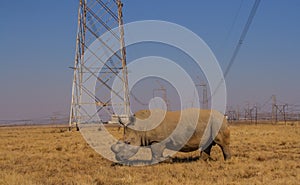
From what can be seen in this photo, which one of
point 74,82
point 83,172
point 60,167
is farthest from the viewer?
point 74,82

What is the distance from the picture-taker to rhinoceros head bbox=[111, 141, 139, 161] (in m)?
15.2

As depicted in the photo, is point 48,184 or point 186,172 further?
point 186,172

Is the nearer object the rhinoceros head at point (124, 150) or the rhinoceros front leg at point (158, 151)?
the rhinoceros head at point (124, 150)

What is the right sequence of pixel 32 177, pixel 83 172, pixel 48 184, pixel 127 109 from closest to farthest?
pixel 48 184 < pixel 32 177 < pixel 83 172 < pixel 127 109

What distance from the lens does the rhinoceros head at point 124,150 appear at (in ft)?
49.9

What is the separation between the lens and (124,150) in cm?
1528

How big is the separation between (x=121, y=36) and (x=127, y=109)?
650 cm

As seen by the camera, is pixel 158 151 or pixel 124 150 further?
pixel 158 151

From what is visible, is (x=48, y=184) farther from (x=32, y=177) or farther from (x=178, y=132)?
(x=178, y=132)

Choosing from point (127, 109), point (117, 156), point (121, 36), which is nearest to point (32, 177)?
point (117, 156)

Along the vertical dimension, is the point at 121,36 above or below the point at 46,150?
above

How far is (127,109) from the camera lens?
35.0 metres

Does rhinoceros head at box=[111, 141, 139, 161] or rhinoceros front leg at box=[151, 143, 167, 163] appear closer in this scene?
rhinoceros head at box=[111, 141, 139, 161]

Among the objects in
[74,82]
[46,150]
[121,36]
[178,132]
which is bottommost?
[46,150]
